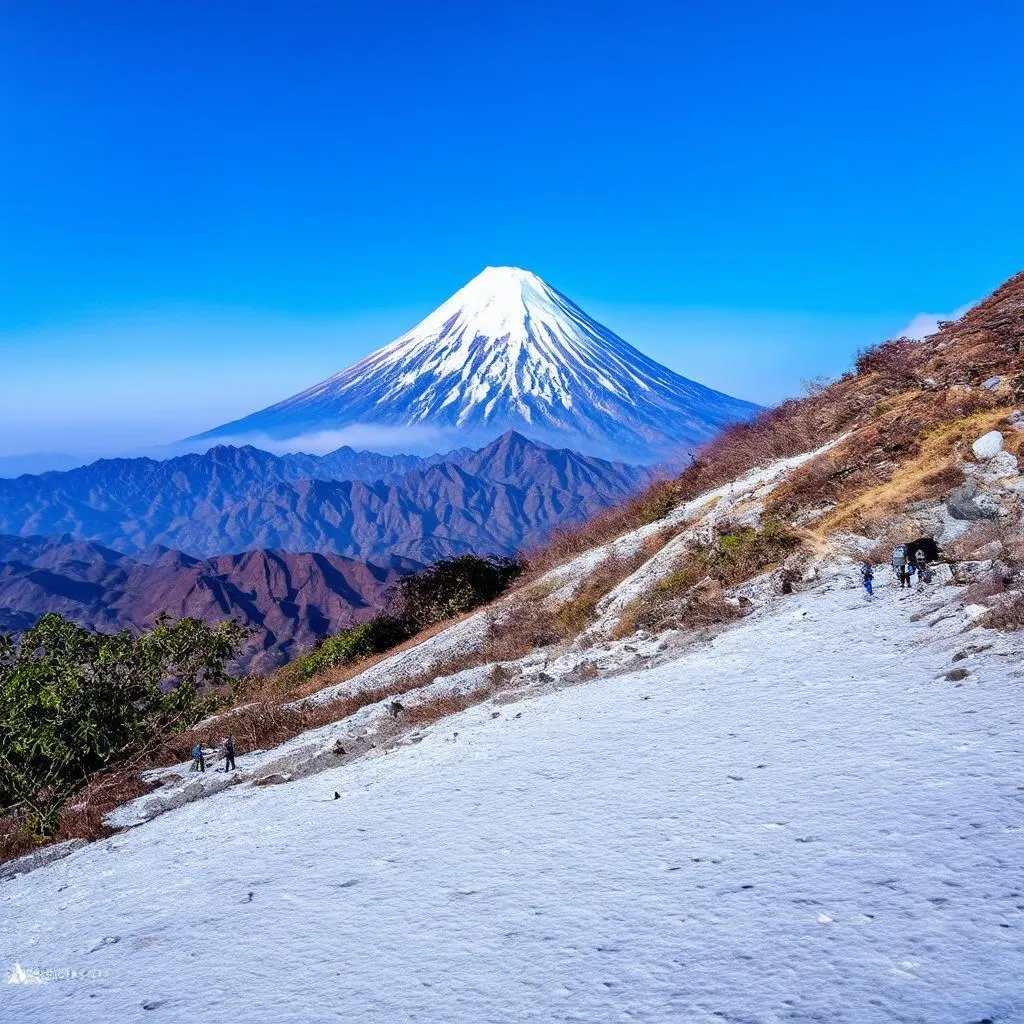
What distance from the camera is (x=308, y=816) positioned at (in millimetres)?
6879

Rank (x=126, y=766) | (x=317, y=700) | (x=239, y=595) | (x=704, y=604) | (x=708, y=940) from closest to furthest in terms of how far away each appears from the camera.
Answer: (x=708, y=940) → (x=704, y=604) → (x=126, y=766) → (x=317, y=700) → (x=239, y=595)

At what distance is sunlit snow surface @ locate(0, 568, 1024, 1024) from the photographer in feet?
11.3

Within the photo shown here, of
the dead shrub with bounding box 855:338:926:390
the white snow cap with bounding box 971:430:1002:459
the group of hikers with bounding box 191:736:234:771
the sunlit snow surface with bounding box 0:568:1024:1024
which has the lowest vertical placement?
the sunlit snow surface with bounding box 0:568:1024:1024

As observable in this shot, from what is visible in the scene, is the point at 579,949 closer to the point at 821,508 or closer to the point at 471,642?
the point at 821,508

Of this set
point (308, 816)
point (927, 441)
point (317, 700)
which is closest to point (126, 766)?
point (317, 700)

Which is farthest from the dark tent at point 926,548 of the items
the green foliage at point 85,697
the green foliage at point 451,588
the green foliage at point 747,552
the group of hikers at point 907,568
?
the green foliage at point 451,588

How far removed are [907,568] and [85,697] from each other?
1126 centimetres

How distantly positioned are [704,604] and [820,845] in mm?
6575

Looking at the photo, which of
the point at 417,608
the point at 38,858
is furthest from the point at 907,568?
the point at 417,608

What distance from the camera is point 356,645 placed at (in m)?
21.8

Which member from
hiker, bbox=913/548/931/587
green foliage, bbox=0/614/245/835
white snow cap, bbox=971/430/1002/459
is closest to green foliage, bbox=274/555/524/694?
green foliage, bbox=0/614/245/835

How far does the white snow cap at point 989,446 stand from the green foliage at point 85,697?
11862 millimetres

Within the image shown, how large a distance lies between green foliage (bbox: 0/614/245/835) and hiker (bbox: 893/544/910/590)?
10.2m

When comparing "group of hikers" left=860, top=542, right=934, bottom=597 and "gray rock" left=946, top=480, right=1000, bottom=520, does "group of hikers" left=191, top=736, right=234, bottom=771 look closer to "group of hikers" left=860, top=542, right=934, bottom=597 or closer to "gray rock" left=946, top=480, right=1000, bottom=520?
"group of hikers" left=860, top=542, right=934, bottom=597
